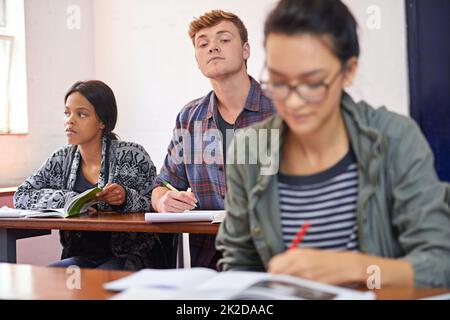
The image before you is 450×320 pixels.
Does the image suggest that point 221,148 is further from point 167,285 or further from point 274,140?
point 167,285

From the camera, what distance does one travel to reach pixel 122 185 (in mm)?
2992

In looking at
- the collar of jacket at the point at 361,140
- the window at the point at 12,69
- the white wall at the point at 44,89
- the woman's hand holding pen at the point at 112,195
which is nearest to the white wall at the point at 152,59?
the white wall at the point at 44,89

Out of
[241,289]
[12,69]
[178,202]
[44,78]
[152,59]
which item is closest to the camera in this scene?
[241,289]

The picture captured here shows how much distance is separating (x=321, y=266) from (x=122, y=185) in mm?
1943

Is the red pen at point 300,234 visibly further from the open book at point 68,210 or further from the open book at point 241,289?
the open book at point 68,210

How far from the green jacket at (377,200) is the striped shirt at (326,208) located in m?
0.02

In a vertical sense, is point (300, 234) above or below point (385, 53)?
below

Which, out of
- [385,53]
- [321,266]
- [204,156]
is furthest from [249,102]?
[321,266]

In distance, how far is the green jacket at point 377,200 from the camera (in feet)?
4.01

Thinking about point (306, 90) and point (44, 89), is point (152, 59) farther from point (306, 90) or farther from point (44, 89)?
point (306, 90)

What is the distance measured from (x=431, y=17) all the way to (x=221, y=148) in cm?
96

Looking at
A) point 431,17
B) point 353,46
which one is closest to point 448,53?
point 431,17

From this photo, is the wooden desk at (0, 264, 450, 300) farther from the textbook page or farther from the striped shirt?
the striped shirt

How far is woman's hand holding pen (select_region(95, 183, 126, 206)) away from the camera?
283 centimetres
